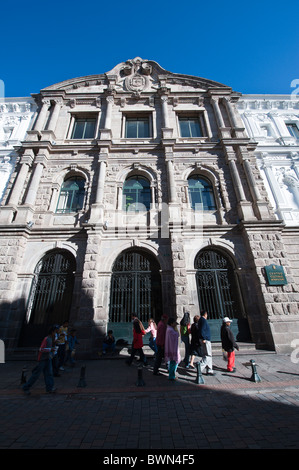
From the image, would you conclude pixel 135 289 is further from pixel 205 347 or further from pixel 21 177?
pixel 21 177

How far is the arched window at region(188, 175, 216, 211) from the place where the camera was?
11.6m

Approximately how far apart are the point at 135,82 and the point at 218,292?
1557cm

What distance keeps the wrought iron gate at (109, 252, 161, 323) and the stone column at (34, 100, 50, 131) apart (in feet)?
33.5

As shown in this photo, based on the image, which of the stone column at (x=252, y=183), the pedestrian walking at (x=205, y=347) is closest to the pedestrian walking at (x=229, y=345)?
the pedestrian walking at (x=205, y=347)

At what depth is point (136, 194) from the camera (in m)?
11.9

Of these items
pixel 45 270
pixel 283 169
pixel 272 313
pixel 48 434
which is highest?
pixel 283 169

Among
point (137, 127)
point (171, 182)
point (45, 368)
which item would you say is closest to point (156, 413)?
point (45, 368)

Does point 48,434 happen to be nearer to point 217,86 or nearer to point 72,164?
point 72,164

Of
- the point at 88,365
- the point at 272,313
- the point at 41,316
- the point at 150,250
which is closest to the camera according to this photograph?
the point at 88,365

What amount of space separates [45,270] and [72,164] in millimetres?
6278

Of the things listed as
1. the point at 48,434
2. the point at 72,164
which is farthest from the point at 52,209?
the point at 48,434

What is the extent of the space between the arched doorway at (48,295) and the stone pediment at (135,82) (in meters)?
12.7

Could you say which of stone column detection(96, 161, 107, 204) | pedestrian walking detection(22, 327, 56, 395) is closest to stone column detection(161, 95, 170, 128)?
stone column detection(96, 161, 107, 204)

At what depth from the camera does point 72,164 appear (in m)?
12.3
